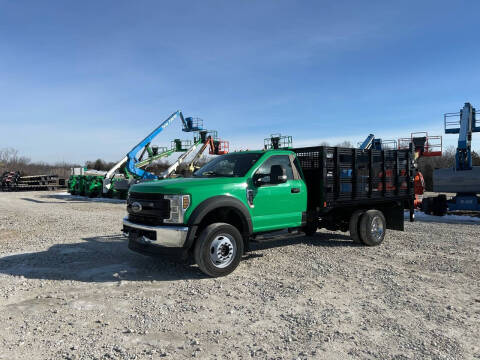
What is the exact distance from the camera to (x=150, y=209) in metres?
5.64

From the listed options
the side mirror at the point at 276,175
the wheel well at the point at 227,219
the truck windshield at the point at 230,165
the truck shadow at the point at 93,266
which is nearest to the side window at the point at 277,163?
the truck windshield at the point at 230,165

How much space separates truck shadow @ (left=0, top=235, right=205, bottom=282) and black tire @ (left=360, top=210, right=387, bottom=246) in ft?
13.1

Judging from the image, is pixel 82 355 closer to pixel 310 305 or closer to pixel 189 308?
pixel 189 308

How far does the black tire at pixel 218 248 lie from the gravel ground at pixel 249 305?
181 millimetres

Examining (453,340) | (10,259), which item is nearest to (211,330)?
(453,340)

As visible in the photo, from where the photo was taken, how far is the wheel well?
5.78 metres

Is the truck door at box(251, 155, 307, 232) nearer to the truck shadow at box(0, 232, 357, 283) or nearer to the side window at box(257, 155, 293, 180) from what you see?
the side window at box(257, 155, 293, 180)

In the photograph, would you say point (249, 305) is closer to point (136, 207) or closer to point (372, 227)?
point (136, 207)

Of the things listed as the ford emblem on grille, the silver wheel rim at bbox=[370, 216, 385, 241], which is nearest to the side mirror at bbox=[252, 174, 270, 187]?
the ford emblem on grille

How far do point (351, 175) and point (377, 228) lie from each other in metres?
1.49

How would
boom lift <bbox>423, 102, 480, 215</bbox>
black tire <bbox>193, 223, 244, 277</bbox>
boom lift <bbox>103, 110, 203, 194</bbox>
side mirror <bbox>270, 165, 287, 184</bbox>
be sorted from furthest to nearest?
boom lift <bbox>103, 110, 203, 194</bbox>, boom lift <bbox>423, 102, 480, 215</bbox>, side mirror <bbox>270, 165, 287, 184</bbox>, black tire <bbox>193, 223, 244, 277</bbox>

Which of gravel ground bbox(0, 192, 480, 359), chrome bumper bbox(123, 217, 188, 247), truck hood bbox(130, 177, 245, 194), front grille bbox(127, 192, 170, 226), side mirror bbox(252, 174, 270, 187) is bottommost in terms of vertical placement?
gravel ground bbox(0, 192, 480, 359)

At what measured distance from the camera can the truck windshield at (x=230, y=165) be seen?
6.36 m

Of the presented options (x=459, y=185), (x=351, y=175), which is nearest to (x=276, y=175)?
(x=351, y=175)
